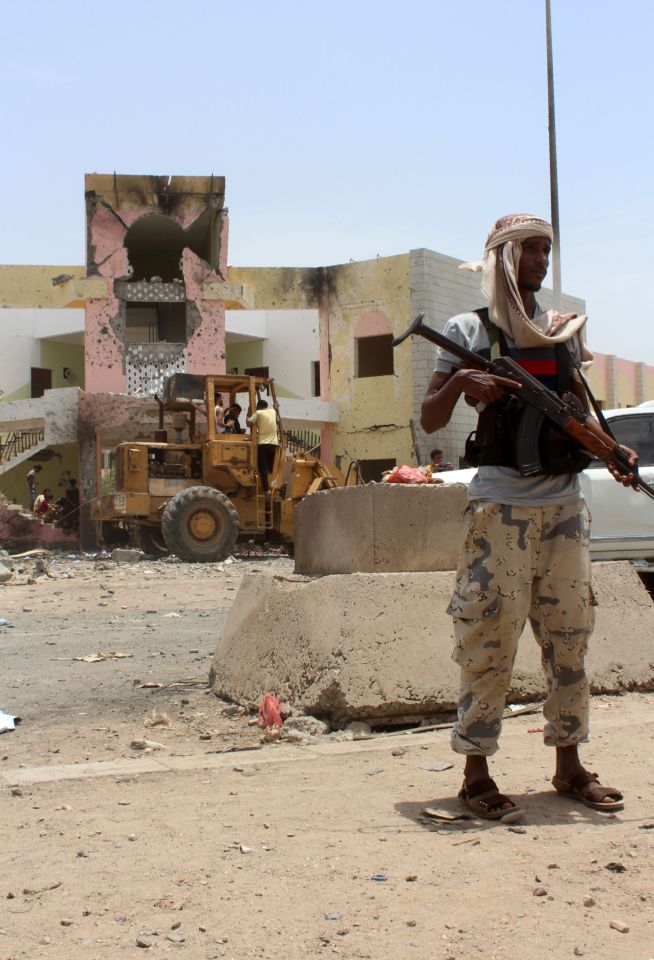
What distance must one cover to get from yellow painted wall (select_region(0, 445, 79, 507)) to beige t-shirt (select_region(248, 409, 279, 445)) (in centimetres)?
1344

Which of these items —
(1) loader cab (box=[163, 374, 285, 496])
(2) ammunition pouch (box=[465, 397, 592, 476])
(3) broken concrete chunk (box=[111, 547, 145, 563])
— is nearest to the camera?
(2) ammunition pouch (box=[465, 397, 592, 476])

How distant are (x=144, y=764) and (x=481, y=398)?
1.78 metres

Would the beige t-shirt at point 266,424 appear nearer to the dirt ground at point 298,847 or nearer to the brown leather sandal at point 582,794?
the dirt ground at point 298,847

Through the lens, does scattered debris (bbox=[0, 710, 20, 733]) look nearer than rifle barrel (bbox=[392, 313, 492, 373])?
No

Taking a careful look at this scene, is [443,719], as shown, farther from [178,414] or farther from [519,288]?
[178,414]

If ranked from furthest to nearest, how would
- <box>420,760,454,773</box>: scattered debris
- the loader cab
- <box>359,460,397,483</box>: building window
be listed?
<box>359,460,397,483</box>: building window → the loader cab → <box>420,760,454,773</box>: scattered debris

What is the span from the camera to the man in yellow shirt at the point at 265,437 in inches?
607

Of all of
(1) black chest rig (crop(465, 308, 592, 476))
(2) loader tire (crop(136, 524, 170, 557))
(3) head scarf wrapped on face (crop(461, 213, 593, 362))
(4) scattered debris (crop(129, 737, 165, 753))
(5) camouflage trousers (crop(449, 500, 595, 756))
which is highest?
(3) head scarf wrapped on face (crop(461, 213, 593, 362))

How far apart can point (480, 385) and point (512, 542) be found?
1.49 feet

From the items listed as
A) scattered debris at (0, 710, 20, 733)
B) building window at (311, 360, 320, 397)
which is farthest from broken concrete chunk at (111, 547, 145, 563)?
building window at (311, 360, 320, 397)

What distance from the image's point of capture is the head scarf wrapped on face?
310 cm

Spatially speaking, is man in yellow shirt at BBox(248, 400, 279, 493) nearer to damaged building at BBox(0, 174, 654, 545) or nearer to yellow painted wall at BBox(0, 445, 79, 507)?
damaged building at BBox(0, 174, 654, 545)

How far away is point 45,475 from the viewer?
28188 mm

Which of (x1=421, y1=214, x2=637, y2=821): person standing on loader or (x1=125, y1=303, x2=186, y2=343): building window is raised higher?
(x1=125, y1=303, x2=186, y2=343): building window
